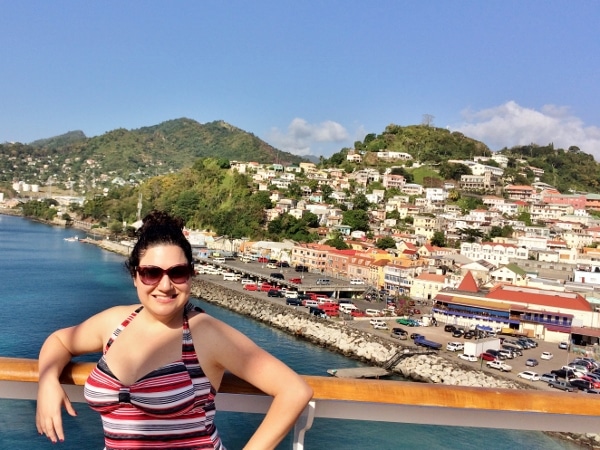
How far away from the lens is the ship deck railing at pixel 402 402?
0.67 m

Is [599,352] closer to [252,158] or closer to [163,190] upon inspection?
[163,190]

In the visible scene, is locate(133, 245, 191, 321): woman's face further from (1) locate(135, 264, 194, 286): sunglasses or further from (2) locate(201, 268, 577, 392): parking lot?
(2) locate(201, 268, 577, 392): parking lot

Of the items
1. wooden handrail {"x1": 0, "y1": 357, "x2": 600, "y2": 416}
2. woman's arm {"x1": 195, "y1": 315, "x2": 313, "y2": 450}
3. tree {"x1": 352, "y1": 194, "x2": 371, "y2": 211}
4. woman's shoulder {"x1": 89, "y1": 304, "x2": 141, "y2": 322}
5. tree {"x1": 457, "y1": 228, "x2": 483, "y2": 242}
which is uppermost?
tree {"x1": 352, "y1": 194, "x2": 371, "y2": 211}

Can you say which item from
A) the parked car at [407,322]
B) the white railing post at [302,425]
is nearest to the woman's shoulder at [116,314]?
the white railing post at [302,425]

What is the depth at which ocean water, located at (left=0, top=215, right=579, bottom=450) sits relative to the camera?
28.8 inches

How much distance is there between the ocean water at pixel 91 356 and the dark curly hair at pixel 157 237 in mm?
51

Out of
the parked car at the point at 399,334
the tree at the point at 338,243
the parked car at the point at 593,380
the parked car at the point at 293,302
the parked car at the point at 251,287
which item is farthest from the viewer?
the tree at the point at 338,243

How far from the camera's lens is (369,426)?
2.52ft

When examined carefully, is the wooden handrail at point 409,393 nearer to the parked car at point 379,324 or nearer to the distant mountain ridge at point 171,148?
the parked car at point 379,324

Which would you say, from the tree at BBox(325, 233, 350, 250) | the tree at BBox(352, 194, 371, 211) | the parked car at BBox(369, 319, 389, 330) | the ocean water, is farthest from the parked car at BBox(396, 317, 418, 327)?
the tree at BBox(352, 194, 371, 211)

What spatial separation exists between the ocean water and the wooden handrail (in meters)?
0.04

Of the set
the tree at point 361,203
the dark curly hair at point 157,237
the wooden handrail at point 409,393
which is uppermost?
the tree at point 361,203

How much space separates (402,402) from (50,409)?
417 millimetres

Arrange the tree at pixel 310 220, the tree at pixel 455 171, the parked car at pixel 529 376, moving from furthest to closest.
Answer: the tree at pixel 455 171 < the tree at pixel 310 220 < the parked car at pixel 529 376
